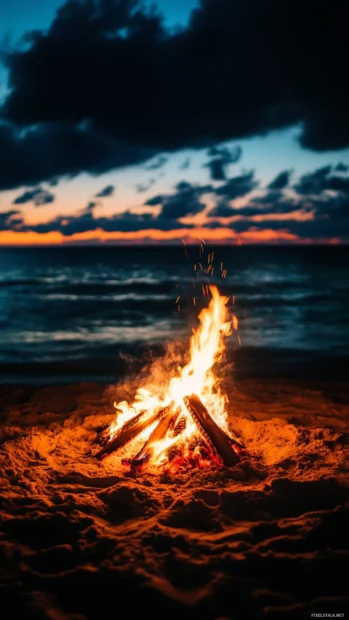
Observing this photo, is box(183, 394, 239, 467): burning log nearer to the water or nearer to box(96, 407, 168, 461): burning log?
box(96, 407, 168, 461): burning log

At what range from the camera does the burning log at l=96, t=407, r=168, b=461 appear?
16.8 ft

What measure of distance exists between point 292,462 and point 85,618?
2622 millimetres

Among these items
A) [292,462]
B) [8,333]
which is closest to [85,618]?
[292,462]

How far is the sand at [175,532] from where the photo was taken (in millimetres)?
3025

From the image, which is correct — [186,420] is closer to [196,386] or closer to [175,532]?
[196,386]

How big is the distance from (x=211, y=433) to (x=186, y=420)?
1.23 feet

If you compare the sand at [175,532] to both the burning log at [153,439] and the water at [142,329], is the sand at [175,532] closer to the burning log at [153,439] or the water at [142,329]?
the burning log at [153,439]

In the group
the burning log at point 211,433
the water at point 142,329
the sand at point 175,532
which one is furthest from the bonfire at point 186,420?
the water at point 142,329

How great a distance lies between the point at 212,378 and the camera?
594 cm

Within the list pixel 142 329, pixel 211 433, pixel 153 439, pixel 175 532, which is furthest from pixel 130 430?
pixel 142 329

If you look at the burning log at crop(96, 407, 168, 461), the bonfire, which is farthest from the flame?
the burning log at crop(96, 407, 168, 461)

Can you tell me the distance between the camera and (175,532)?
12.0 ft

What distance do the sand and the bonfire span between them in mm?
229

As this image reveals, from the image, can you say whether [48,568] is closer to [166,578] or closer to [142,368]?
[166,578]
